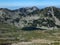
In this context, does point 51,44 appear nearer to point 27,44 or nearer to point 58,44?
point 58,44

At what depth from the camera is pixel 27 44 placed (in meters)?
183

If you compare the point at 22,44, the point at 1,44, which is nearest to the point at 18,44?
the point at 22,44

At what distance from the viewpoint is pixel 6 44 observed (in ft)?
606

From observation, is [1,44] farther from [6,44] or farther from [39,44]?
[39,44]

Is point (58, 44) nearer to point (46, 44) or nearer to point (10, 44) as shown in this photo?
point (46, 44)

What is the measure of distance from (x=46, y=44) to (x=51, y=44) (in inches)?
191

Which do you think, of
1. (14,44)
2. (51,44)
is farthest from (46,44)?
(14,44)

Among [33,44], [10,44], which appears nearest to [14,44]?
[10,44]

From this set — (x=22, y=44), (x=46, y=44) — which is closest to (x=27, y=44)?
(x=22, y=44)

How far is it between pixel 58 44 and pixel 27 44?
26.6 metres

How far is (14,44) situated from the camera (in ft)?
604

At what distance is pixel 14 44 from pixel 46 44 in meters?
27.7

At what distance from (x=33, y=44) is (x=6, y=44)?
23.5 m

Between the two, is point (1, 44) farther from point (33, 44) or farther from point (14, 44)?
point (33, 44)
